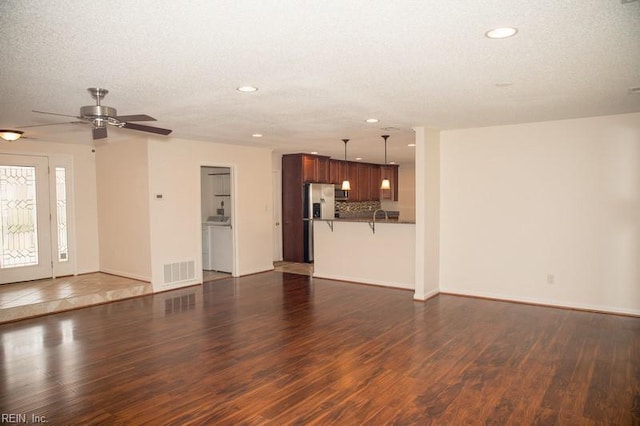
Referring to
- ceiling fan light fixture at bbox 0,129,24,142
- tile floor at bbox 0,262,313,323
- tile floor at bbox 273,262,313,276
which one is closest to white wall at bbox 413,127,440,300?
tile floor at bbox 273,262,313,276

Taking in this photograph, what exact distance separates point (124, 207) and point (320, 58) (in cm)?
537

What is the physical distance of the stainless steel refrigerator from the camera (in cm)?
914

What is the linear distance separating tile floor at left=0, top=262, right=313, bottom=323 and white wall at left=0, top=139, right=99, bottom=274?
1.13ft

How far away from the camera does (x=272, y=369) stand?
362 centimetres

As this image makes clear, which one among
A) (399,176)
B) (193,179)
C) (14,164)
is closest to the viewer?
(14,164)

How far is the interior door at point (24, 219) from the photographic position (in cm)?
657

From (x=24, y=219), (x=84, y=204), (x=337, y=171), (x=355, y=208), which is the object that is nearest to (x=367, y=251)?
(x=337, y=171)

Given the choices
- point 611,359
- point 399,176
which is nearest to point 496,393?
point 611,359

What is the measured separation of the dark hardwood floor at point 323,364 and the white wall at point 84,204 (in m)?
2.14

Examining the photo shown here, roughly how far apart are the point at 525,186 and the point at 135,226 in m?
5.92

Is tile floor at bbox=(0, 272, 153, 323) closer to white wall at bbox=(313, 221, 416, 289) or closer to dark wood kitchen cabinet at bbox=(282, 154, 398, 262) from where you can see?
white wall at bbox=(313, 221, 416, 289)

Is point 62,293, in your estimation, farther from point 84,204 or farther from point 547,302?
point 547,302

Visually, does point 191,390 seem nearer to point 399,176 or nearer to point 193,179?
point 193,179

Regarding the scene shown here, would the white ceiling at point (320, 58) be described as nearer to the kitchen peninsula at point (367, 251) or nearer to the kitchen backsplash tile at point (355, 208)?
the kitchen peninsula at point (367, 251)
